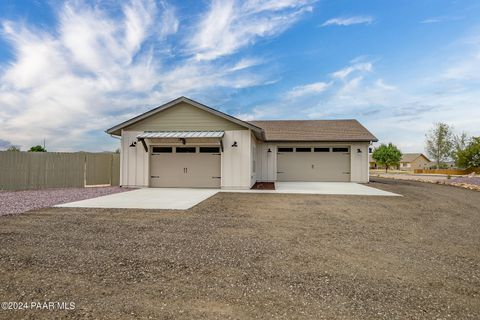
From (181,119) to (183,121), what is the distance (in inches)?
5.7

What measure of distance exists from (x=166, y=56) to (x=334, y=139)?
12037 mm

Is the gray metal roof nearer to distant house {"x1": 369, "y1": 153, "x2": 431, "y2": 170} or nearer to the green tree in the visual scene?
the green tree

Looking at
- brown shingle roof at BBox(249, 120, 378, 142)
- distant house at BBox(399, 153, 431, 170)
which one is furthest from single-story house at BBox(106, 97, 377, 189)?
distant house at BBox(399, 153, 431, 170)

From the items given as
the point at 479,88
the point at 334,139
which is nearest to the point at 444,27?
the point at 479,88

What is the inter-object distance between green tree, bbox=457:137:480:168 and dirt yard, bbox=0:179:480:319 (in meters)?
42.8

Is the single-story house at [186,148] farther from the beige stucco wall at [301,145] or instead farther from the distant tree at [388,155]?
the distant tree at [388,155]

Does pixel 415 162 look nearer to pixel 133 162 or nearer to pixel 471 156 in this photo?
pixel 471 156

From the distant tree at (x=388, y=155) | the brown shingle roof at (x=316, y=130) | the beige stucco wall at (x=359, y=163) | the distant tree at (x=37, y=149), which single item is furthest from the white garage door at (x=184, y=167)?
the distant tree at (x=388, y=155)

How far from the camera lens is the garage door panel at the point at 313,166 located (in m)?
15.9

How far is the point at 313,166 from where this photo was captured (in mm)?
16094

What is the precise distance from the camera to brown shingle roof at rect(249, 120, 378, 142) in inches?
620

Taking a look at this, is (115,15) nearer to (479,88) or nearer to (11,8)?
(11,8)

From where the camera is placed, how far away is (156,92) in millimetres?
17312

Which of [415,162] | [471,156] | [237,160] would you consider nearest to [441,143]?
[471,156]
